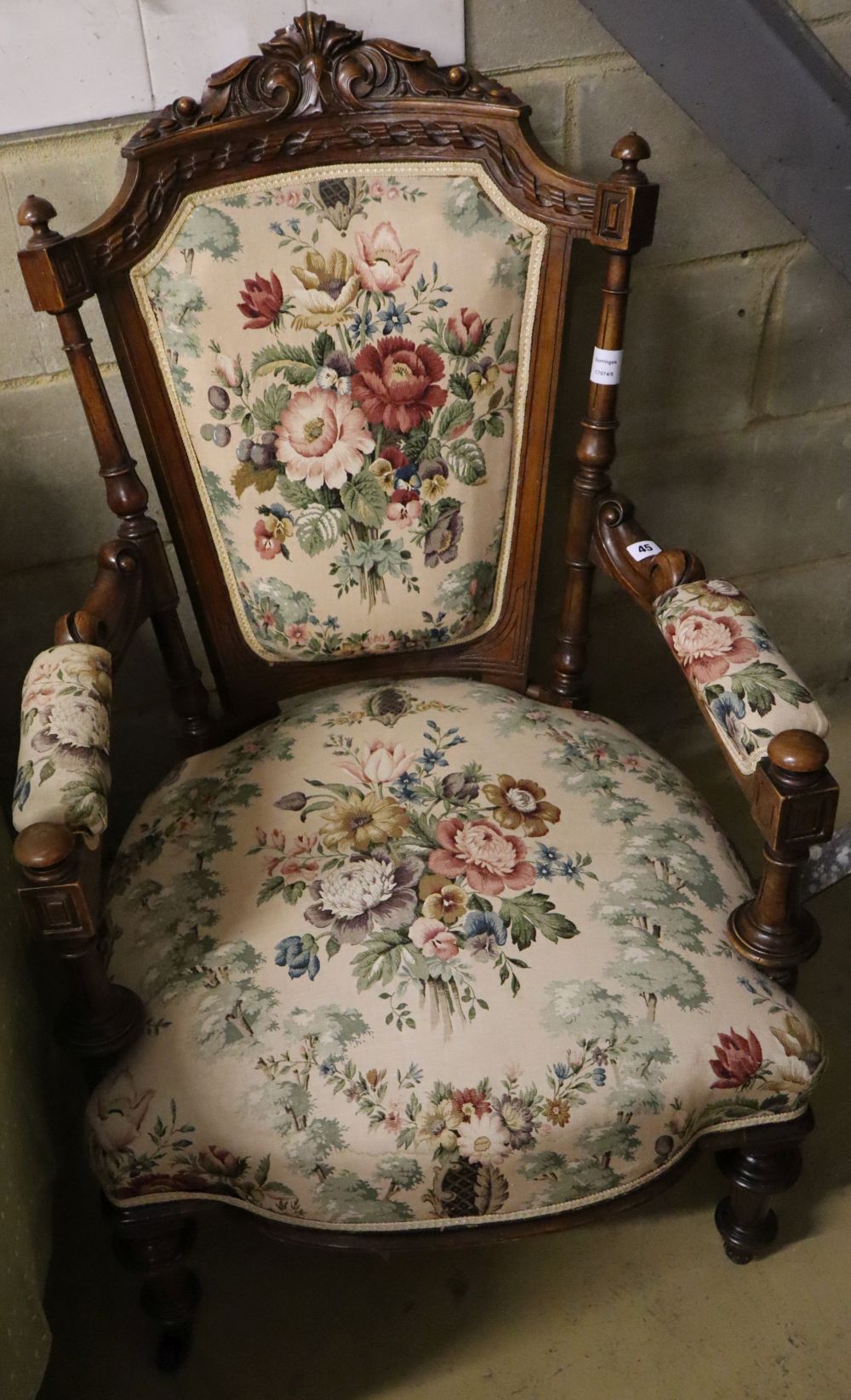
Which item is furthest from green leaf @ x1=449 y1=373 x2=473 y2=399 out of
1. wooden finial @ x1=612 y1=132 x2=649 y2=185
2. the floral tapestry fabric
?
wooden finial @ x1=612 y1=132 x2=649 y2=185

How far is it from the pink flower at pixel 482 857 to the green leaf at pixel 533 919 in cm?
2

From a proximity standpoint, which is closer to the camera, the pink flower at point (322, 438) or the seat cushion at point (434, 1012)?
the seat cushion at point (434, 1012)

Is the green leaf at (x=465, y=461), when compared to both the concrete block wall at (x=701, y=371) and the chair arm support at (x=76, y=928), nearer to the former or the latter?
the concrete block wall at (x=701, y=371)

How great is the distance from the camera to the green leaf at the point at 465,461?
3.70ft

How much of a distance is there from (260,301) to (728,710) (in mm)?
570

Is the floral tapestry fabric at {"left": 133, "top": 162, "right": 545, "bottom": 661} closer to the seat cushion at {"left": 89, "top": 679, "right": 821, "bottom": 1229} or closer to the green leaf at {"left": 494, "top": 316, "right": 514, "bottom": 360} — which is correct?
the green leaf at {"left": 494, "top": 316, "right": 514, "bottom": 360}

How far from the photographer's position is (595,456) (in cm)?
117

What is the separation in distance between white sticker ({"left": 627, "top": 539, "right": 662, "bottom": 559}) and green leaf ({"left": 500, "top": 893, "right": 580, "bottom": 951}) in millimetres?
382

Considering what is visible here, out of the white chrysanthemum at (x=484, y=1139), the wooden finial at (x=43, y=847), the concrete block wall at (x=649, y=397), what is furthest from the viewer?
the concrete block wall at (x=649, y=397)

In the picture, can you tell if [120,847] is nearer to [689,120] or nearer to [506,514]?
[506,514]

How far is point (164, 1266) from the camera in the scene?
3.35 ft

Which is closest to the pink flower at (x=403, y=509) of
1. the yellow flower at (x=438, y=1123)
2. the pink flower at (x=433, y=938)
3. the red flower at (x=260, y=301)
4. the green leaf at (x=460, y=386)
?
the green leaf at (x=460, y=386)

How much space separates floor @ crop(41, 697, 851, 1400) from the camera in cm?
111

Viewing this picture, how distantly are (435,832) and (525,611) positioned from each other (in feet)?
1.09
